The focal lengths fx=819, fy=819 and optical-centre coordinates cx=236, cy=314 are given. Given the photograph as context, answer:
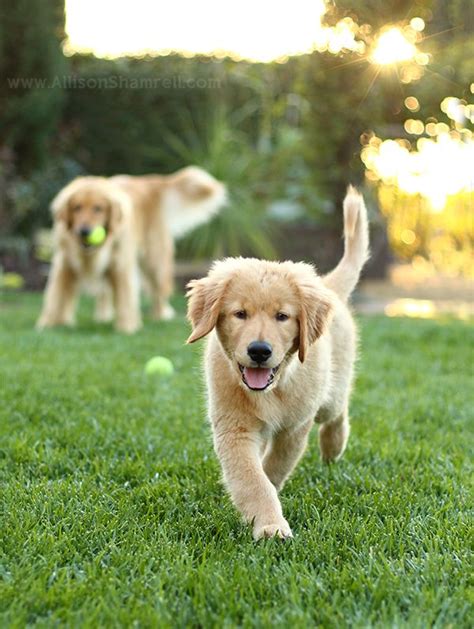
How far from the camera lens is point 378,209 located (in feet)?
32.8

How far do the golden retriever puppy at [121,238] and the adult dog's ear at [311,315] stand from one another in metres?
4.24

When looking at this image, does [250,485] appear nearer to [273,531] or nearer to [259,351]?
[273,531]

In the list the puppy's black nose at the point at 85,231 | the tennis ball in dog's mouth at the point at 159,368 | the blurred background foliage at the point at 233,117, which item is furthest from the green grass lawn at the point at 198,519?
the blurred background foliage at the point at 233,117

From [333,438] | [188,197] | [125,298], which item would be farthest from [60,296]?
[333,438]

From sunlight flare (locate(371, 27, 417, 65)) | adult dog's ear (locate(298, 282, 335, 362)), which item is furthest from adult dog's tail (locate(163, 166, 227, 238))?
adult dog's ear (locate(298, 282, 335, 362))

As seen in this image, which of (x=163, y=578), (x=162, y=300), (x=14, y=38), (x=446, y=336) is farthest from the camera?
(x=14, y=38)

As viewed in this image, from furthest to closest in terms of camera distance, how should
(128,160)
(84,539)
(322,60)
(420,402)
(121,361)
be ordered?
(128,160)
(322,60)
(121,361)
(420,402)
(84,539)

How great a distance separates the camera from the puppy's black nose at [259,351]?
8.16 ft

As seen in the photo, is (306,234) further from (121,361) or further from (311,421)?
(311,421)

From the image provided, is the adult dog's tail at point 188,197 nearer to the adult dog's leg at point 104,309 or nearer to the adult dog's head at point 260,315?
the adult dog's leg at point 104,309

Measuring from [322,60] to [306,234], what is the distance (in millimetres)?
3204

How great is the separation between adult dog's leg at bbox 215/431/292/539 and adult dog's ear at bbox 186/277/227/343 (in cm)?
34

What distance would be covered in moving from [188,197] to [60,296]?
5.77 ft

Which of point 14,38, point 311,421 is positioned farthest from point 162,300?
point 311,421
